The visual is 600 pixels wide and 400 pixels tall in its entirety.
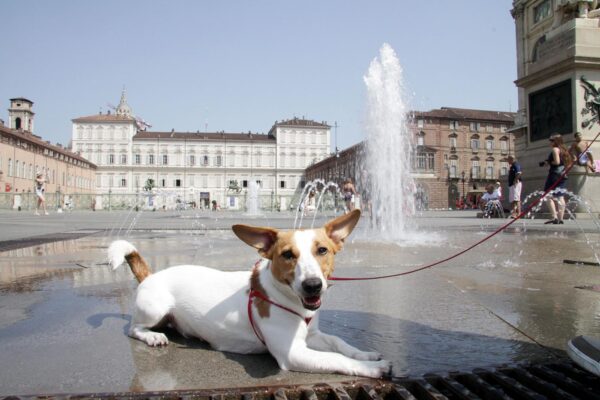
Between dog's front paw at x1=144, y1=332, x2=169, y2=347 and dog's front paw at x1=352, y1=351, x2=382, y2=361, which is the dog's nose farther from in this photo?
dog's front paw at x1=144, y1=332, x2=169, y2=347

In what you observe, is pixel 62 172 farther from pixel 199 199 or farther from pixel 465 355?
pixel 465 355

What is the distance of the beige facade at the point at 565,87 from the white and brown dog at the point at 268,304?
12263 mm

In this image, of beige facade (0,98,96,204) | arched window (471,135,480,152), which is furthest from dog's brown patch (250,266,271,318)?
arched window (471,135,480,152)

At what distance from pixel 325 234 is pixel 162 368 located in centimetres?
90

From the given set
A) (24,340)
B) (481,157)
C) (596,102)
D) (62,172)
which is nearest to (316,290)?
(24,340)

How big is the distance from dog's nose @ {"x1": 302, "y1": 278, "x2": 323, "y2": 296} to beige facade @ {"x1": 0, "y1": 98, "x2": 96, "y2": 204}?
42.9m

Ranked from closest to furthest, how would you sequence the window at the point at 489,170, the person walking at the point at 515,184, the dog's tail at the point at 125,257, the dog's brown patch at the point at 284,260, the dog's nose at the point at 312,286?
the dog's nose at the point at 312,286
the dog's brown patch at the point at 284,260
the dog's tail at the point at 125,257
the person walking at the point at 515,184
the window at the point at 489,170

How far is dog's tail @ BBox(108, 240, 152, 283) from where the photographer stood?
8.28ft

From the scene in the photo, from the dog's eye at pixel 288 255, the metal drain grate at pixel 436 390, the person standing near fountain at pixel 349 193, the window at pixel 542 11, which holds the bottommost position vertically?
the metal drain grate at pixel 436 390

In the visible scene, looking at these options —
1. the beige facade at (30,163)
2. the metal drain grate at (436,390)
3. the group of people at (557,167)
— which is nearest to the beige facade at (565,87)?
the group of people at (557,167)

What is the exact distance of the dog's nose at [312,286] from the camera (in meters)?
1.76

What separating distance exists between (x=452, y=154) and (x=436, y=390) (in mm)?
72142

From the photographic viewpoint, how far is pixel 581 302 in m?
3.09

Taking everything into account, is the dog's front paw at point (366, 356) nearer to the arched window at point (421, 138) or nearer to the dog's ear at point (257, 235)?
the dog's ear at point (257, 235)
